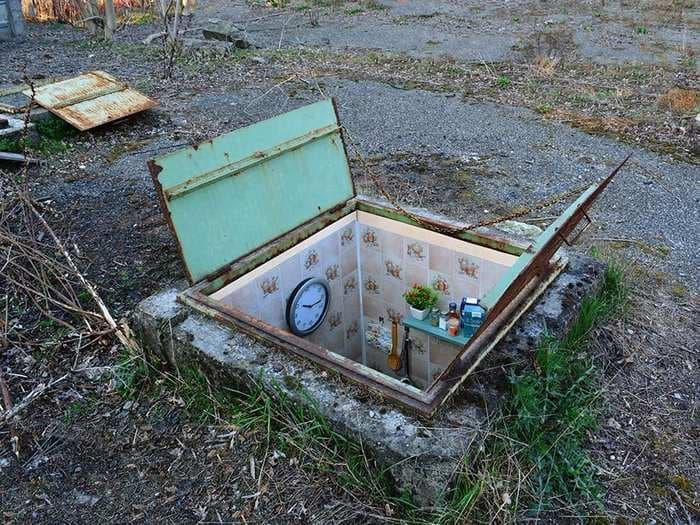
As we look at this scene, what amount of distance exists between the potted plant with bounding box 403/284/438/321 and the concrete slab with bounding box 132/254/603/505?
3.01ft

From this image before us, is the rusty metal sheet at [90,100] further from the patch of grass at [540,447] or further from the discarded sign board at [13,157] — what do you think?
the patch of grass at [540,447]

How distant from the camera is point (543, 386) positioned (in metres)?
2.77

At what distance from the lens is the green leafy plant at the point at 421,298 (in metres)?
3.99

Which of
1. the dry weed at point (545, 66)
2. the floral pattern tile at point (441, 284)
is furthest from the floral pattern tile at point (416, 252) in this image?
the dry weed at point (545, 66)

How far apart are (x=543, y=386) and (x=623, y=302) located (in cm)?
120

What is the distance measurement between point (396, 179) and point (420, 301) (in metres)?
2.29

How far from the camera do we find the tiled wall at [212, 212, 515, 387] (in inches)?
A: 146

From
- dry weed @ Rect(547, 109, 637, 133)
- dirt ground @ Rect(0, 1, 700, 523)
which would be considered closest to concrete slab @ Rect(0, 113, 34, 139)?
dirt ground @ Rect(0, 1, 700, 523)

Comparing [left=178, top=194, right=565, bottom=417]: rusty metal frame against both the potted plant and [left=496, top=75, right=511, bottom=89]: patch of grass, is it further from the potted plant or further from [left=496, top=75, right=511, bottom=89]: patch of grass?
[left=496, top=75, right=511, bottom=89]: patch of grass

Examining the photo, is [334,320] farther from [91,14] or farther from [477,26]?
[91,14]

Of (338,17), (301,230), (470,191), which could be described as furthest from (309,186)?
(338,17)

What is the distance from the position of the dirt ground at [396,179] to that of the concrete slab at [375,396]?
0.26 meters

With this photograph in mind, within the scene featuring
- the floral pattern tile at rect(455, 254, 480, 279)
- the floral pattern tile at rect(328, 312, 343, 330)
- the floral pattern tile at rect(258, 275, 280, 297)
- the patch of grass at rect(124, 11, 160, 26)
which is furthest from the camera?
the patch of grass at rect(124, 11, 160, 26)

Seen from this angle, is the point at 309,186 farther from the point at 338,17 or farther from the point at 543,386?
the point at 338,17
